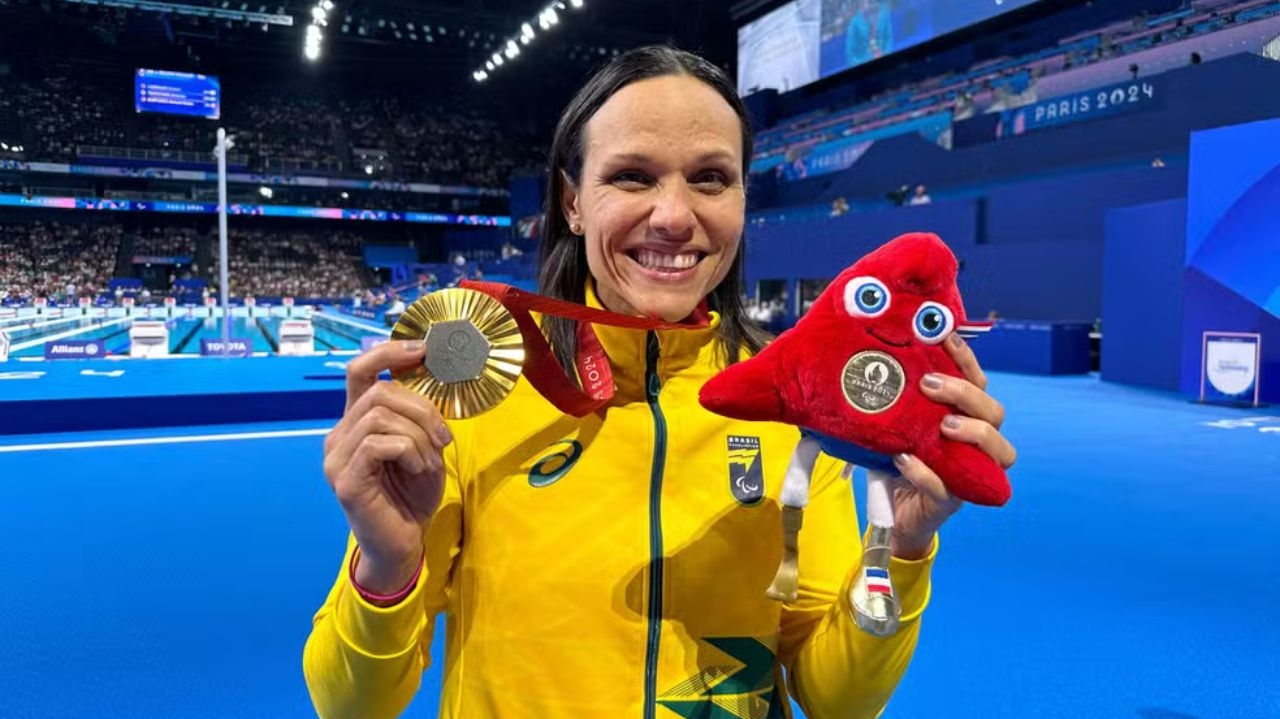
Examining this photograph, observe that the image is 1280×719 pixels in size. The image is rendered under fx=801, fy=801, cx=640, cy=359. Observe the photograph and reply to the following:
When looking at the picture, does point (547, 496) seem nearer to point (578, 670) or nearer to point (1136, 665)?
point (578, 670)

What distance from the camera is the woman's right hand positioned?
774 mm

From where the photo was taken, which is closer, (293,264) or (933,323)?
(933,323)

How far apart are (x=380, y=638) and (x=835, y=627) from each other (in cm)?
56

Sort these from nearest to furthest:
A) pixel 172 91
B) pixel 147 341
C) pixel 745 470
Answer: pixel 745 470, pixel 147 341, pixel 172 91

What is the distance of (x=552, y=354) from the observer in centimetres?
96

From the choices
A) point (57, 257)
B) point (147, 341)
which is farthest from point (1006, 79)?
point (57, 257)

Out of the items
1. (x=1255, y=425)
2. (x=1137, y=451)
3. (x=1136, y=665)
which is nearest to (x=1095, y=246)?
(x=1255, y=425)

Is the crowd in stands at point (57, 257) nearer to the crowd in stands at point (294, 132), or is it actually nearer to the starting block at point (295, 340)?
the crowd in stands at point (294, 132)

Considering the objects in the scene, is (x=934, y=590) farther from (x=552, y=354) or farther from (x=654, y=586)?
(x=552, y=354)

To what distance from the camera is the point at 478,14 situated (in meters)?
22.5

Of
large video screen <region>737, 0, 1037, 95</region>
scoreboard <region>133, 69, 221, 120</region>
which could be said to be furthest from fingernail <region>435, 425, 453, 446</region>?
scoreboard <region>133, 69, 221, 120</region>

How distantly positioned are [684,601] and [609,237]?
1.54ft

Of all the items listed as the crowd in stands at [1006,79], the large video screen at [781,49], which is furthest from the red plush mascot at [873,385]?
the large video screen at [781,49]

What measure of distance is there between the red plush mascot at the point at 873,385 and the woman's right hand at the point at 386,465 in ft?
0.99
